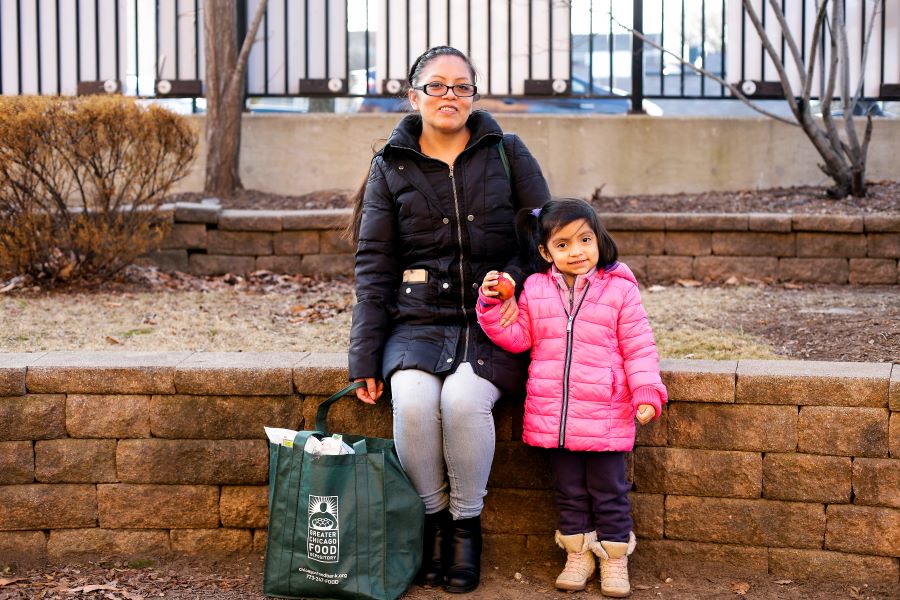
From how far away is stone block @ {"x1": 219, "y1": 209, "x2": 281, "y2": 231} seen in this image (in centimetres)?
712

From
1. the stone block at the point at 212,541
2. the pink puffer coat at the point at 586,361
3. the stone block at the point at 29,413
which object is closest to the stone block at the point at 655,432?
the pink puffer coat at the point at 586,361

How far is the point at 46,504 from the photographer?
13.3 feet

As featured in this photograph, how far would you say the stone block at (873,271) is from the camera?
22.2 ft

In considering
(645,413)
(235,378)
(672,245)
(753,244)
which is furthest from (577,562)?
(753,244)

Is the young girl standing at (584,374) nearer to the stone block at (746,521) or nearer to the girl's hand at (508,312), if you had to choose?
the girl's hand at (508,312)

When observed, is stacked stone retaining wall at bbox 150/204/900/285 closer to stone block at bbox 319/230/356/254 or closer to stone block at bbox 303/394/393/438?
stone block at bbox 319/230/356/254

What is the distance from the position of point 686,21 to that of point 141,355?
5.90 meters

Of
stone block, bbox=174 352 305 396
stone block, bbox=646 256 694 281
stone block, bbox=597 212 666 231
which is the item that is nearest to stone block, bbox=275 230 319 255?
stone block, bbox=597 212 666 231

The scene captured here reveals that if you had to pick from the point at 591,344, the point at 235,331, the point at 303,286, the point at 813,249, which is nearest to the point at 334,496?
the point at 591,344

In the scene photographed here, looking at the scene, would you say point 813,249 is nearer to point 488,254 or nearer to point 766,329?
point 766,329

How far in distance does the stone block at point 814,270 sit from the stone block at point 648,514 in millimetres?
3426

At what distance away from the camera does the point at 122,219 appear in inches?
253

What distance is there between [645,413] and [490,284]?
2.07 ft

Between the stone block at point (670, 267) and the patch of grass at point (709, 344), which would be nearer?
the patch of grass at point (709, 344)
